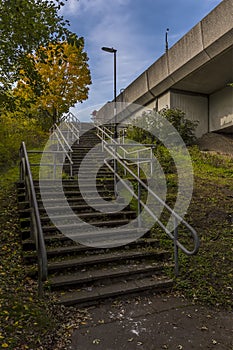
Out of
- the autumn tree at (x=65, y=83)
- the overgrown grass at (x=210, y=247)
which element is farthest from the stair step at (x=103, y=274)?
the autumn tree at (x=65, y=83)

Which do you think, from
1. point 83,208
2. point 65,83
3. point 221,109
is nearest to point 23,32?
point 83,208

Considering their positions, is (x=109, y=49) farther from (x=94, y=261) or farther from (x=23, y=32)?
(x=94, y=261)

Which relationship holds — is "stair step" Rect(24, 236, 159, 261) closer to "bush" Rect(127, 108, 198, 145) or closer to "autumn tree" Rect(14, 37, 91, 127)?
"bush" Rect(127, 108, 198, 145)

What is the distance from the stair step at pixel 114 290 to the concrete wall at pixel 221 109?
10.1 metres

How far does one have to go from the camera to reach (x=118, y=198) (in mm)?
5617

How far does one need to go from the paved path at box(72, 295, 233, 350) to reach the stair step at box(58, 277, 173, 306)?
0.10 metres

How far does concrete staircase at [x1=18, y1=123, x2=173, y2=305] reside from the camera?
11.0ft

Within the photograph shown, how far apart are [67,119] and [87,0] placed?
8601 mm

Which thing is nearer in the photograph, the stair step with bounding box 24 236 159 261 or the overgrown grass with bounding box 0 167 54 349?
the overgrown grass with bounding box 0 167 54 349

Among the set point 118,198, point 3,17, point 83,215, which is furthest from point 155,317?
point 3,17

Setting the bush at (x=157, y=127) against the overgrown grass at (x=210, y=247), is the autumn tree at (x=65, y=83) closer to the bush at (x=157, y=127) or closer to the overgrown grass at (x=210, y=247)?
the bush at (x=157, y=127)

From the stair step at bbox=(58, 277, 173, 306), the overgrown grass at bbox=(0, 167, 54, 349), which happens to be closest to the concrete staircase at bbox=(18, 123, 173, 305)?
the stair step at bbox=(58, 277, 173, 306)

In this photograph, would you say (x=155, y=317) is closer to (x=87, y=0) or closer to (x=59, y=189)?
(x=59, y=189)

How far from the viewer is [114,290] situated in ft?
11.0
